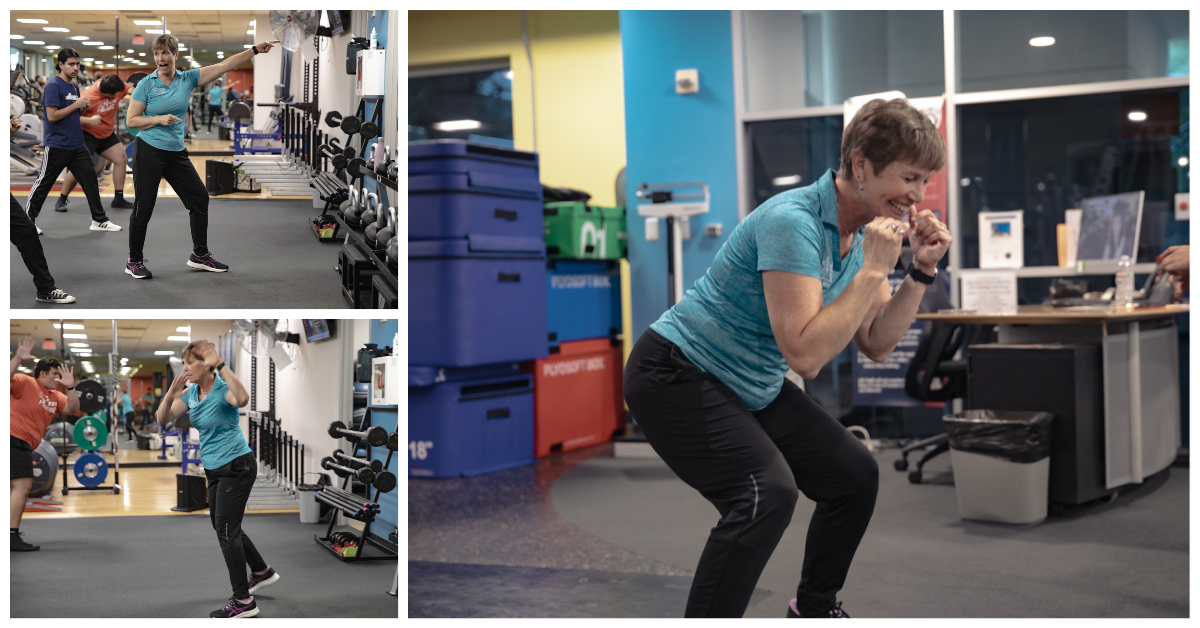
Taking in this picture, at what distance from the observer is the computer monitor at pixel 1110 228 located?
4.64 m

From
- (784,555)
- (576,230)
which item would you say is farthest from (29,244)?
(576,230)

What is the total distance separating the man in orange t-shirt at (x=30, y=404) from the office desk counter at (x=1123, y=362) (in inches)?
119

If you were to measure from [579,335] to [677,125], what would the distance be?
1360mm

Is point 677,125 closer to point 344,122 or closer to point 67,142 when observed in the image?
point 344,122

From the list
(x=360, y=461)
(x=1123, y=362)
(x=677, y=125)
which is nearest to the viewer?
(x=360, y=461)

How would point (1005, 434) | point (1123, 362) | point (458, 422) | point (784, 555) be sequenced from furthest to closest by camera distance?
1. point (458, 422)
2. point (1123, 362)
3. point (1005, 434)
4. point (784, 555)

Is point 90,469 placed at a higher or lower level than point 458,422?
higher

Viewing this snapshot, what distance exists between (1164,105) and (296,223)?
4.70 metres

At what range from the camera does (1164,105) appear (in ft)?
16.0

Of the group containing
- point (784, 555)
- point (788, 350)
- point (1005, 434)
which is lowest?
point (784, 555)

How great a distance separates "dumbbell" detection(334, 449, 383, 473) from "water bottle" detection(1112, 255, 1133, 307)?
3470 millimetres

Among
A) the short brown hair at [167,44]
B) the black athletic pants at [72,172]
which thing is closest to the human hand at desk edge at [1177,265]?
the short brown hair at [167,44]

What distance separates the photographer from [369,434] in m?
1.93

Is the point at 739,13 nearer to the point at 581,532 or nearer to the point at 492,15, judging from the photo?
the point at 492,15
